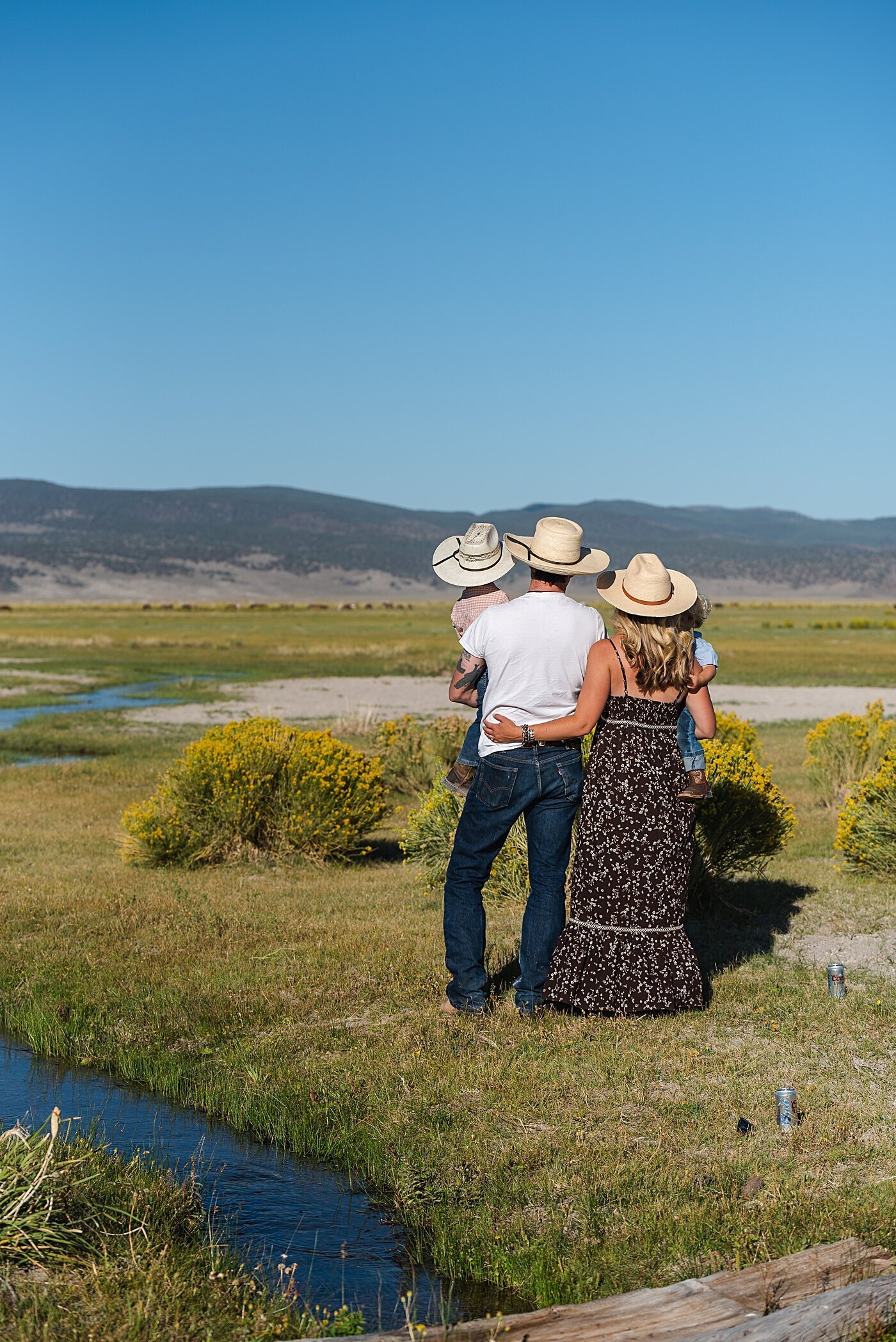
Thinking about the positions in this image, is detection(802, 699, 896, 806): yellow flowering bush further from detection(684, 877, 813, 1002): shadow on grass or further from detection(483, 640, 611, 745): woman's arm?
detection(483, 640, 611, 745): woman's arm

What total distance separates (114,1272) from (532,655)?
325 centimetres

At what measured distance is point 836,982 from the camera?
6.96 metres

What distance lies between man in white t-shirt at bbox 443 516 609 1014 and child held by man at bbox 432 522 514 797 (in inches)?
6.8

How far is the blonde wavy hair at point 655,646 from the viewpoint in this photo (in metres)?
6.10

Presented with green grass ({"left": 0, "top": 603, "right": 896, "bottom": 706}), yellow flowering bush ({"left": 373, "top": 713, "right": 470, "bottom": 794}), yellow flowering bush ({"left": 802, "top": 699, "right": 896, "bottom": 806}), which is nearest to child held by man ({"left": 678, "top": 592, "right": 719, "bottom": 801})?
yellow flowering bush ({"left": 802, "top": 699, "right": 896, "bottom": 806})

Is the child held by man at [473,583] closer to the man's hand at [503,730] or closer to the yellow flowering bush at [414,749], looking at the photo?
the man's hand at [503,730]

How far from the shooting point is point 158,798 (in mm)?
11523

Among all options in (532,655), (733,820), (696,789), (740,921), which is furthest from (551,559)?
(733,820)

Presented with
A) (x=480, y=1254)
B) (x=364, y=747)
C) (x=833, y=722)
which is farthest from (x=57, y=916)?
(x=364, y=747)

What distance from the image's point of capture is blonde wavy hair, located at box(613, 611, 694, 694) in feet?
20.0

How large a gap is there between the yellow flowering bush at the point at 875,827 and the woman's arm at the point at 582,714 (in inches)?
202

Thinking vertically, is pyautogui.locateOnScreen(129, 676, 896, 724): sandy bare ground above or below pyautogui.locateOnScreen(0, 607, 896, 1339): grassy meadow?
below

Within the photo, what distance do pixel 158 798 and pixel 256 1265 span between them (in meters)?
7.60

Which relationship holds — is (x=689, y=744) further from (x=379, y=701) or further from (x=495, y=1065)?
(x=379, y=701)
